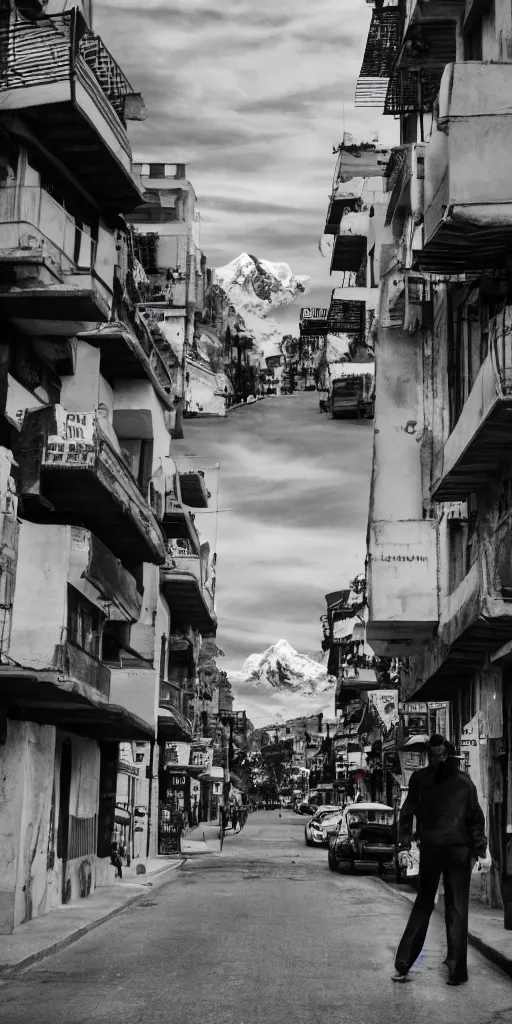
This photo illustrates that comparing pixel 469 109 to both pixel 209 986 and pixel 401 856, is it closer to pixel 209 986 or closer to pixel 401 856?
pixel 209 986

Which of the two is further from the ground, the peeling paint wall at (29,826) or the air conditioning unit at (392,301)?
the air conditioning unit at (392,301)

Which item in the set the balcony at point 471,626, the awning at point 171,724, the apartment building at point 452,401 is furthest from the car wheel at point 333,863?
the awning at point 171,724

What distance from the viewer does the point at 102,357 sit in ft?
86.6

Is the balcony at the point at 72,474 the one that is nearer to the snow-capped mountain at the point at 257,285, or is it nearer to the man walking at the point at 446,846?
the man walking at the point at 446,846

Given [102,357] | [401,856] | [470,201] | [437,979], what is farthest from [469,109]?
Result: [401,856]

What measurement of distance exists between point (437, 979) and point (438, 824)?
4.42ft

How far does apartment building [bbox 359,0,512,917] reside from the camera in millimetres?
15812

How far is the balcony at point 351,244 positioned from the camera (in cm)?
6278

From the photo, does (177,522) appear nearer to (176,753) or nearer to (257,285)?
(176,753)

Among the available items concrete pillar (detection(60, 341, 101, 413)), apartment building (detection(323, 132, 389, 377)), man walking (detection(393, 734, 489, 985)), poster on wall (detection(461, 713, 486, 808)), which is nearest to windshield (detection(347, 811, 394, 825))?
poster on wall (detection(461, 713, 486, 808))

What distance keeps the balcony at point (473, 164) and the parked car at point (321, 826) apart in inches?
1509

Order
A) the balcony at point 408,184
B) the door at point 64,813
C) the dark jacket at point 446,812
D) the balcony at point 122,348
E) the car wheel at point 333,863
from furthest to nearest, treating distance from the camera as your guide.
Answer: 1. the car wheel at point 333,863
2. the balcony at point 122,348
3. the door at point 64,813
4. the balcony at point 408,184
5. the dark jacket at point 446,812

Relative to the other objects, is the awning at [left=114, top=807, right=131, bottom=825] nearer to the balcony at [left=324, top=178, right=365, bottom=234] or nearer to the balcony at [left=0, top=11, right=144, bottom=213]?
the balcony at [left=0, top=11, right=144, bottom=213]

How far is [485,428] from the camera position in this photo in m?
17.4
